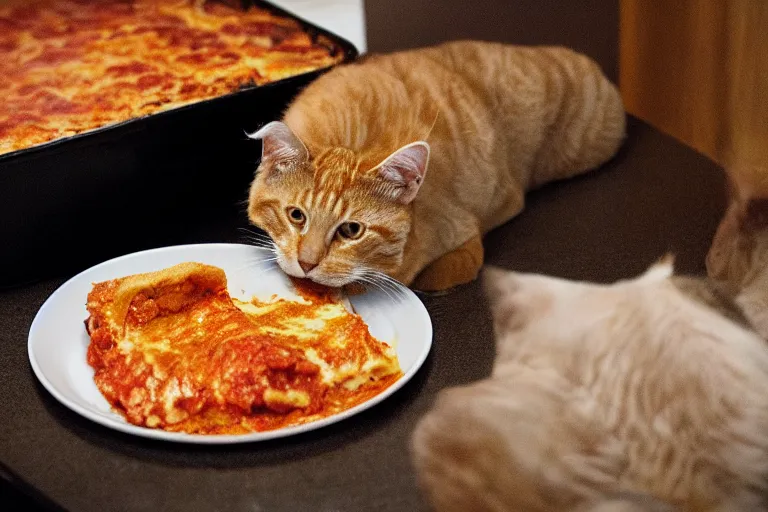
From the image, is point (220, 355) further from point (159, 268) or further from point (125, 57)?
point (125, 57)

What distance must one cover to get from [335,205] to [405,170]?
0.11 meters

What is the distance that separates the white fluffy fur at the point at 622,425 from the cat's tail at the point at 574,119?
26.6 inches

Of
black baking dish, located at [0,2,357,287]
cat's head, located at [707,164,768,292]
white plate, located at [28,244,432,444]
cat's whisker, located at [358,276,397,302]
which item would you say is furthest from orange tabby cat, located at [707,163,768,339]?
black baking dish, located at [0,2,357,287]

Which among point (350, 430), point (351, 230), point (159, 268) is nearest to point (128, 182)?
point (159, 268)

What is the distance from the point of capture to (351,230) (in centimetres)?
132

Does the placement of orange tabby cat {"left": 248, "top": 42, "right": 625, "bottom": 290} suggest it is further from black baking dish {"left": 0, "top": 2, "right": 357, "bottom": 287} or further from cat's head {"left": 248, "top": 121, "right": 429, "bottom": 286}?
black baking dish {"left": 0, "top": 2, "right": 357, "bottom": 287}

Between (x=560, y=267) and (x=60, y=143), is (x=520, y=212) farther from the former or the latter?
(x=60, y=143)

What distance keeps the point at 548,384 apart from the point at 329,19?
1.31 metres

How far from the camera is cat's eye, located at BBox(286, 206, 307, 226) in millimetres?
1321

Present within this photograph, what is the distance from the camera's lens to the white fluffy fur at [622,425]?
0.78 meters

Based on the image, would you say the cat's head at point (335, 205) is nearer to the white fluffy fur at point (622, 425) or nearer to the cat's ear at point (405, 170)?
the cat's ear at point (405, 170)

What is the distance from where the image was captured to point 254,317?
4.25 ft

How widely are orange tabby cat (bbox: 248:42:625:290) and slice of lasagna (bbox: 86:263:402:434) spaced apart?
0.33 ft

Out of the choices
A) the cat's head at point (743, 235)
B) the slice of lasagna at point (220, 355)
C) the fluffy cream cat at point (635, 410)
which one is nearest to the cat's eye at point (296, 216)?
the slice of lasagna at point (220, 355)
